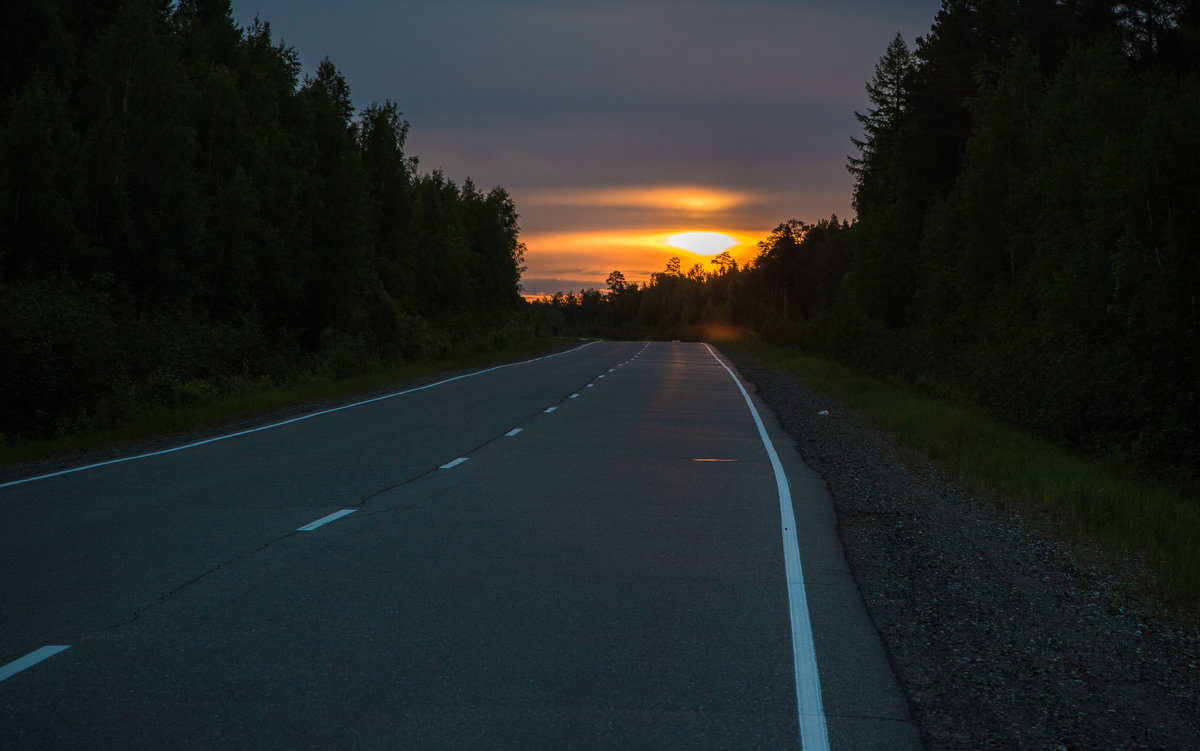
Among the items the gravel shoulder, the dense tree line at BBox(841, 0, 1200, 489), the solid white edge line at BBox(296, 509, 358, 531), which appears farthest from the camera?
the dense tree line at BBox(841, 0, 1200, 489)

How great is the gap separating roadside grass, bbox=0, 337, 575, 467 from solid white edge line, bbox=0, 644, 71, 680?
10.7 meters

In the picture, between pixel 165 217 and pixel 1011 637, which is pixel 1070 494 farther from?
pixel 165 217

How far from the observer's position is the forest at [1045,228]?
22359mm

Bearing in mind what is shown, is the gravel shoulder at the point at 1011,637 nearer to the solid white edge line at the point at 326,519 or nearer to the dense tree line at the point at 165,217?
the solid white edge line at the point at 326,519

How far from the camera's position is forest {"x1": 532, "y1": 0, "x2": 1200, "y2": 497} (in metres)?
22.4

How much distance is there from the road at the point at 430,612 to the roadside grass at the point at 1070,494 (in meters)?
2.25

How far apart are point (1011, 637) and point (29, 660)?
5.40 m

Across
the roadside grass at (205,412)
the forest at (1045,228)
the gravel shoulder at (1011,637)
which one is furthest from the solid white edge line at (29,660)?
the forest at (1045,228)

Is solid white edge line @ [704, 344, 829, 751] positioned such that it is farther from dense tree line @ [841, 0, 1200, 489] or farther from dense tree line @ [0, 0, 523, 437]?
dense tree line @ [0, 0, 523, 437]

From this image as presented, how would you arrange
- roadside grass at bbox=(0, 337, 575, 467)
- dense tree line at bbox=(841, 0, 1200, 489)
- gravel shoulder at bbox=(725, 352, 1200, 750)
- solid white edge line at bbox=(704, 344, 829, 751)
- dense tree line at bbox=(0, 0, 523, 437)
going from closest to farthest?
1. solid white edge line at bbox=(704, 344, 829, 751)
2. gravel shoulder at bbox=(725, 352, 1200, 750)
3. roadside grass at bbox=(0, 337, 575, 467)
4. dense tree line at bbox=(0, 0, 523, 437)
5. dense tree line at bbox=(841, 0, 1200, 489)

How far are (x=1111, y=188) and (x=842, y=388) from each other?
30.0 ft

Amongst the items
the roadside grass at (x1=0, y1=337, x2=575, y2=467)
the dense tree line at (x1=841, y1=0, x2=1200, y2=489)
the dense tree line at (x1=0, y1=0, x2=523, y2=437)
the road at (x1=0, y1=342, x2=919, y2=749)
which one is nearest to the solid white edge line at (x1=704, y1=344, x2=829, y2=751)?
the road at (x1=0, y1=342, x2=919, y2=749)

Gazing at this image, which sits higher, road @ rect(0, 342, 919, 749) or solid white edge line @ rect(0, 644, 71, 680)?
solid white edge line @ rect(0, 644, 71, 680)

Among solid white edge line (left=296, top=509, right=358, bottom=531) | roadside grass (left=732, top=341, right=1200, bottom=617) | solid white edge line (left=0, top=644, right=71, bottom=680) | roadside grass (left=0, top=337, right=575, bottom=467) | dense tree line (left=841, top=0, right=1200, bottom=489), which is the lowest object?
roadside grass (left=732, top=341, right=1200, bottom=617)
